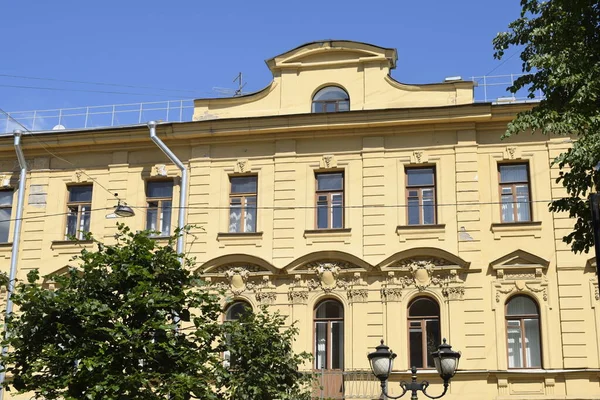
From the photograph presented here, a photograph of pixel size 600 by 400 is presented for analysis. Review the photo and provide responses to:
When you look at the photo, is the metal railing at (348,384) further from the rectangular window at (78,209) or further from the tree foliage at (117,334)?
the rectangular window at (78,209)

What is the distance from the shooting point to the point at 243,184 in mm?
24609

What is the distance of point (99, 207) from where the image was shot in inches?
987

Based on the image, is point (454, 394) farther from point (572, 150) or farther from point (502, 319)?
point (572, 150)

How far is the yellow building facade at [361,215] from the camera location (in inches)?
867

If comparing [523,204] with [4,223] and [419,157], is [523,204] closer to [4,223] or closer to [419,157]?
[419,157]

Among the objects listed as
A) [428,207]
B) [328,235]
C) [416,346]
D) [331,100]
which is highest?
[331,100]

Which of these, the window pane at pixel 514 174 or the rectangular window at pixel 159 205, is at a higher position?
the window pane at pixel 514 174

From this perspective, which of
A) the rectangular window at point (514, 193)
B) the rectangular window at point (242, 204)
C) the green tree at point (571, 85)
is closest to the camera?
the green tree at point (571, 85)

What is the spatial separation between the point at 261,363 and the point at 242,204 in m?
7.21

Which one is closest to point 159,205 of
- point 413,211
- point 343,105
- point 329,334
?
point 343,105

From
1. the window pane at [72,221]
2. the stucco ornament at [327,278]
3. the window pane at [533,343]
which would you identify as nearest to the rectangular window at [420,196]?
the stucco ornament at [327,278]

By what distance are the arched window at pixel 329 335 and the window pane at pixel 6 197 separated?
374 inches

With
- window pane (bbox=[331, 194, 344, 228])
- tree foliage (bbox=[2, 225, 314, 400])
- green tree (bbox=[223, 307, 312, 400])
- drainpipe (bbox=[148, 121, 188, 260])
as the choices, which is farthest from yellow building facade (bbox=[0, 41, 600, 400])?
tree foliage (bbox=[2, 225, 314, 400])

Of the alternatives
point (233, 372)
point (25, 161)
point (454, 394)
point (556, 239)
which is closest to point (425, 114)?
point (556, 239)
